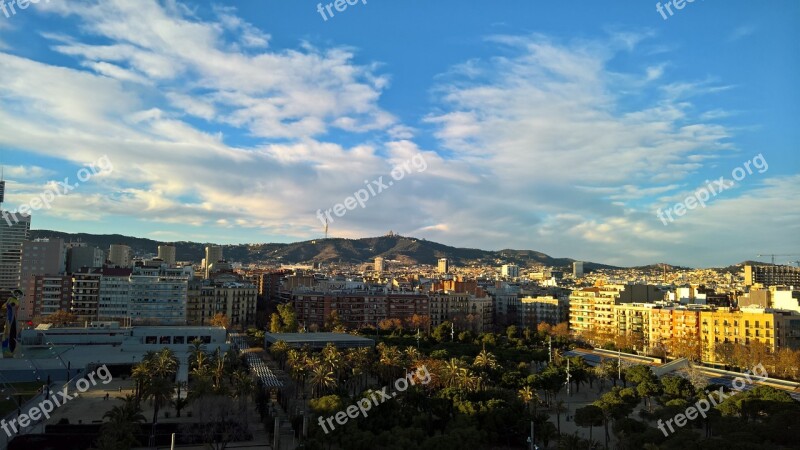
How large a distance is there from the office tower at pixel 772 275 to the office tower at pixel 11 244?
567ft

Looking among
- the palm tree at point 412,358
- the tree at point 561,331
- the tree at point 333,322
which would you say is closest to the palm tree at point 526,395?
the palm tree at point 412,358

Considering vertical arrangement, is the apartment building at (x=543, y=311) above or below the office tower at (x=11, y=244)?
below

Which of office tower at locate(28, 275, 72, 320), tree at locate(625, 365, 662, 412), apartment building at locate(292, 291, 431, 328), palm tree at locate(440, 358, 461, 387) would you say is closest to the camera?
palm tree at locate(440, 358, 461, 387)

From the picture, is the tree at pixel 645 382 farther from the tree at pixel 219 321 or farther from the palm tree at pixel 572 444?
the tree at pixel 219 321

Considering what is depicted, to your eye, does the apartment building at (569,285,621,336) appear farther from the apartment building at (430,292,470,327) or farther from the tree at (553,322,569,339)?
the apartment building at (430,292,470,327)

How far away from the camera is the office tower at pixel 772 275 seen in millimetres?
152875

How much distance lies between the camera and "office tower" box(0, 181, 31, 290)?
134m

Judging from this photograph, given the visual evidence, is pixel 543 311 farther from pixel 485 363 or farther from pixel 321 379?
pixel 321 379

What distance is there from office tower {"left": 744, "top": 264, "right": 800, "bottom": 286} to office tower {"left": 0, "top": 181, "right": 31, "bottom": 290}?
17267 centimetres

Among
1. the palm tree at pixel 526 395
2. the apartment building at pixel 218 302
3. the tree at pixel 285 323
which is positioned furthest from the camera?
the apartment building at pixel 218 302

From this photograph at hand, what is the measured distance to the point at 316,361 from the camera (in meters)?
46.4

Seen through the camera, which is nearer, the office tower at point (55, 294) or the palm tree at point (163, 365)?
the palm tree at point (163, 365)

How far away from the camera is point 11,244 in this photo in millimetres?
151875

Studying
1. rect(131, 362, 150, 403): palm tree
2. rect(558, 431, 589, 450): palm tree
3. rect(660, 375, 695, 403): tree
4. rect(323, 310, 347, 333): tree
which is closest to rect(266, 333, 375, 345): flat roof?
rect(323, 310, 347, 333): tree
